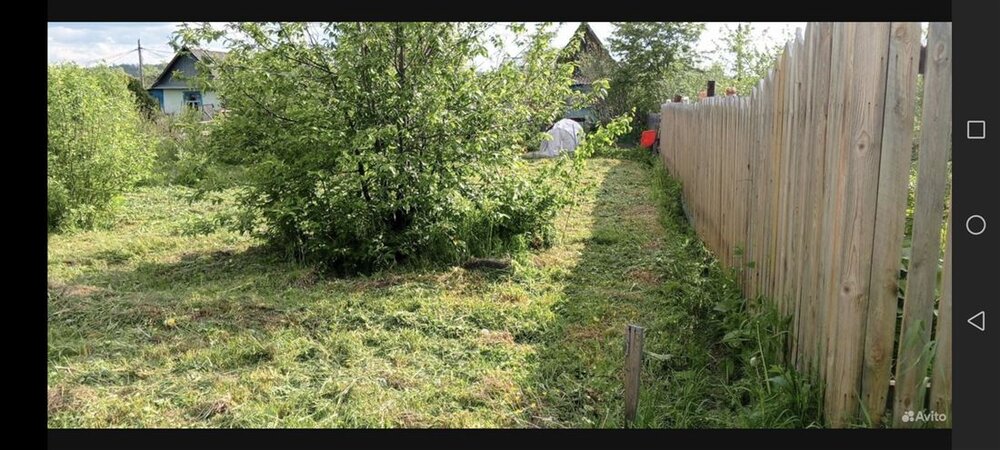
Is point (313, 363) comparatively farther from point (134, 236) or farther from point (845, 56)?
point (134, 236)

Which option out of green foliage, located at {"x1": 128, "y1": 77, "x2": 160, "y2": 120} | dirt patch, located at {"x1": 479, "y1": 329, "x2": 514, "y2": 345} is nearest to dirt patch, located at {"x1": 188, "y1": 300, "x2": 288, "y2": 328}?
dirt patch, located at {"x1": 479, "y1": 329, "x2": 514, "y2": 345}

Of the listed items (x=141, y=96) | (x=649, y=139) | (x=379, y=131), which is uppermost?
(x=141, y=96)

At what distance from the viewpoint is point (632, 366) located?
113 inches

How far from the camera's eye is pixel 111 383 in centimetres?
372

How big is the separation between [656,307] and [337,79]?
2.95 meters

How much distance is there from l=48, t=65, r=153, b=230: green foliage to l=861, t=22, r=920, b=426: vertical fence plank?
806 centimetres

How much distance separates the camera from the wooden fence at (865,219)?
7.41 feet

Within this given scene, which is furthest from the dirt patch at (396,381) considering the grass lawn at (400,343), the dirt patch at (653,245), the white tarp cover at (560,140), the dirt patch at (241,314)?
the white tarp cover at (560,140)

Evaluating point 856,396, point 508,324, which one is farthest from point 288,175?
point 856,396

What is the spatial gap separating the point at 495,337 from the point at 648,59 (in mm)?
18958

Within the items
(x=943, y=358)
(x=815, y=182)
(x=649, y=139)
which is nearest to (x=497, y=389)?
(x=815, y=182)

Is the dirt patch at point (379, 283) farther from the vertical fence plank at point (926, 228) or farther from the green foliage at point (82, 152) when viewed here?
the green foliage at point (82, 152)

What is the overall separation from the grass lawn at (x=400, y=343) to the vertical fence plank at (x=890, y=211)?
1.51 feet

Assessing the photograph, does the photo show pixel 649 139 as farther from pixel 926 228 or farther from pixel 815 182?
pixel 926 228
